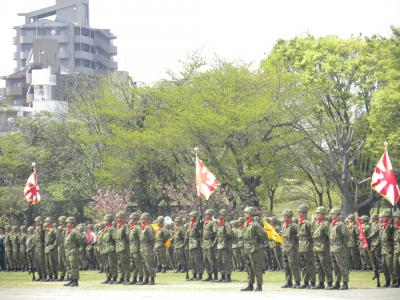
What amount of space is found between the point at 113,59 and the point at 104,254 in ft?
509

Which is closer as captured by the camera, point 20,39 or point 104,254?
point 104,254

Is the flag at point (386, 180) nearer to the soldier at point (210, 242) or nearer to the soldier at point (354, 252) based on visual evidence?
the soldier at point (210, 242)

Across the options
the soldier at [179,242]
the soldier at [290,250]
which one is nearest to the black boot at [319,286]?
the soldier at [290,250]

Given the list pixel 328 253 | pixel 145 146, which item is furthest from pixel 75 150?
pixel 328 253

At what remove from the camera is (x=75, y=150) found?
2931 inches

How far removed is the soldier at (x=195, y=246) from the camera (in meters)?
31.8

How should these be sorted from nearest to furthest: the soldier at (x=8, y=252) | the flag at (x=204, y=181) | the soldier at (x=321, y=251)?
1. the soldier at (x=321, y=251)
2. the flag at (x=204, y=181)
3. the soldier at (x=8, y=252)

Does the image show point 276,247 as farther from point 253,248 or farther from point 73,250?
point 253,248

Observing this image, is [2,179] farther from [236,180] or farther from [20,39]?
[20,39]

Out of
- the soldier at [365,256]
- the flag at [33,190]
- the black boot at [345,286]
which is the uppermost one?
the flag at [33,190]

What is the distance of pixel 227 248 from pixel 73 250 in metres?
4.24

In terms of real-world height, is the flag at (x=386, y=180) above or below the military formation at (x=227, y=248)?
above

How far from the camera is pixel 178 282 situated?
103 feet

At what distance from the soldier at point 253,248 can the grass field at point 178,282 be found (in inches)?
42.9
